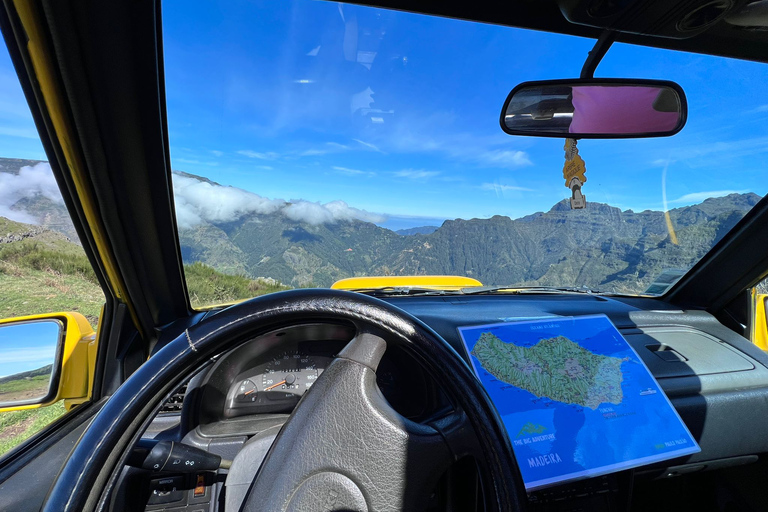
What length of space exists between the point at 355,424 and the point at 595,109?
2165mm

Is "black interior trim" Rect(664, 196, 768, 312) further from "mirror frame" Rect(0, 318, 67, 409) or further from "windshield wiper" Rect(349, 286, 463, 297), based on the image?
"mirror frame" Rect(0, 318, 67, 409)

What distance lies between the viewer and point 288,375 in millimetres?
2010

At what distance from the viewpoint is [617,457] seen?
188cm

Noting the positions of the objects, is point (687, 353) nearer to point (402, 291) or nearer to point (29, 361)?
point (402, 291)

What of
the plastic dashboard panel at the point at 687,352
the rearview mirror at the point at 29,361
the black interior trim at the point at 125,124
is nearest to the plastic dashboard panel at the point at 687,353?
the plastic dashboard panel at the point at 687,352

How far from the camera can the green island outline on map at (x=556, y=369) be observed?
6.64 feet

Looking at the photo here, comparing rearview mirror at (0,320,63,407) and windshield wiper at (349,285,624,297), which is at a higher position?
windshield wiper at (349,285,624,297)

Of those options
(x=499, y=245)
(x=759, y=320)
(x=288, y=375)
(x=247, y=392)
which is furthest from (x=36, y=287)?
(x=759, y=320)

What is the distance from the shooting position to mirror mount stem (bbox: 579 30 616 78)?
6.40 ft

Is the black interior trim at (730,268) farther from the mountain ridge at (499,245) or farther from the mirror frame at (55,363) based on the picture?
the mirror frame at (55,363)

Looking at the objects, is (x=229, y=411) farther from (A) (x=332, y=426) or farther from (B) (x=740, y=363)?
(B) (x=740, y=363)

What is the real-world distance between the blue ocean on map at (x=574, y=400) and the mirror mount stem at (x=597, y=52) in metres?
1.32

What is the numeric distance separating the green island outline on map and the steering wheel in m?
1.00

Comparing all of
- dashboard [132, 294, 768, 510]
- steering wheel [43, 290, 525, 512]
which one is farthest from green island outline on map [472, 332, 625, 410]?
steering wheel [43, 290, 525, 512]
